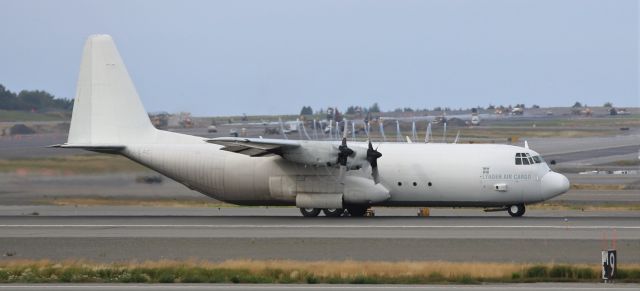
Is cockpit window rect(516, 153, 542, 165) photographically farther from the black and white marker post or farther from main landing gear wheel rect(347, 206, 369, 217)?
the black and white marker post

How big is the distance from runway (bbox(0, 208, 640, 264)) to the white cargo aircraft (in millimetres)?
919

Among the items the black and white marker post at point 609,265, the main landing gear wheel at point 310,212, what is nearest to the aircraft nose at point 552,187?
the main landing gear wheel at point 310,212

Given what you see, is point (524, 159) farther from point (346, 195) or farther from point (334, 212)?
point (334, 212)

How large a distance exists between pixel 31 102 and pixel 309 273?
64.3 m

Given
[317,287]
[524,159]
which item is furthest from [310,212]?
[317,287]

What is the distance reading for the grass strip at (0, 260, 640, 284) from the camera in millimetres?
21859

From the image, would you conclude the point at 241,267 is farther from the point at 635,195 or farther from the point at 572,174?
the point at 572,174

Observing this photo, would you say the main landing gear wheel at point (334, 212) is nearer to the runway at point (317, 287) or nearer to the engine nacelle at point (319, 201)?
the engine nacelle at point (319, 201)

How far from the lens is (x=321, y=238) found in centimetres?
3045

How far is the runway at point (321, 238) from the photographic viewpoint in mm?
26969

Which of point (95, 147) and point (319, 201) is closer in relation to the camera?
point (319, 201)

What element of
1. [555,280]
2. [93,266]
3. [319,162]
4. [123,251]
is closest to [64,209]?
[319,162]

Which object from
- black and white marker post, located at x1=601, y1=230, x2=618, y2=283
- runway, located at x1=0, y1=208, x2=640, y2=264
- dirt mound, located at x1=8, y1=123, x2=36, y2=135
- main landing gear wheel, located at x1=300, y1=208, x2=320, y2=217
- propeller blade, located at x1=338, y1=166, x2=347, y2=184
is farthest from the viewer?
dirt mound, located at x1=8, y1=123, x2=36, y2=135

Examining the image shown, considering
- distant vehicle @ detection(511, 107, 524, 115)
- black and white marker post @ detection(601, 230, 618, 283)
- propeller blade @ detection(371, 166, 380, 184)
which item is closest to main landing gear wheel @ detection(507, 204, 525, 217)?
propeller blade @ detection(371, 166, 380, 184)
